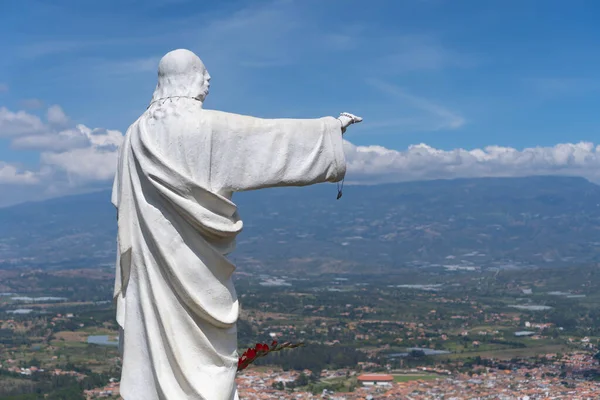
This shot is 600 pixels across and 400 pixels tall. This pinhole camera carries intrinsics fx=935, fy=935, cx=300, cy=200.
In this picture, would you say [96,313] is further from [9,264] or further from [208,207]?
[9,264]

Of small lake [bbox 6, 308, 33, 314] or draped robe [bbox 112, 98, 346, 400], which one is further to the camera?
small lake [bbox 6, 308, 33, 314]

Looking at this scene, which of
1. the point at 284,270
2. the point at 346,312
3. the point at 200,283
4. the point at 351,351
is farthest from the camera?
the point at 284,270

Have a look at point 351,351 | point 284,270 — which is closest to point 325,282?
point 284,270

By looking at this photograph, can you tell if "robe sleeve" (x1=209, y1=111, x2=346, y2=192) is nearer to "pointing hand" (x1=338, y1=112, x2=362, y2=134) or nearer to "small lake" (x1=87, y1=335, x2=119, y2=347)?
"pointing hand" (x1=338, y1=112, x2=362, y2=134)

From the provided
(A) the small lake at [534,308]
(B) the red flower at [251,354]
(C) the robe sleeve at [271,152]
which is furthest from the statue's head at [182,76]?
(A) the small lake at [534,308]

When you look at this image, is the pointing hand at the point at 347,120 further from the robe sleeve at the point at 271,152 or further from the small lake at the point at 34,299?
the small lake at the point at 34,299

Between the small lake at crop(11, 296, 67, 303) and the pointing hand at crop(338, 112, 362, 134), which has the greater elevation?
the pointing hand at crop(338, 112, 362, 134)

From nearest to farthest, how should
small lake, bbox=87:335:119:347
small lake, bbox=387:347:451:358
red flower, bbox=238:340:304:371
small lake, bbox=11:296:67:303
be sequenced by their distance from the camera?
red flower, bbox=238:340:304:371 < small lake, bbox=87:335:119:347 < small lake, bbox=387:347:451:358 < small lake, bbox=11:296:67:303

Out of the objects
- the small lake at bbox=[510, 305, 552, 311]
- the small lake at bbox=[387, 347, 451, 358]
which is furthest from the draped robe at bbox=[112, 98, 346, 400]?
the small lake at bbox=[510, 305, 552, 311]
